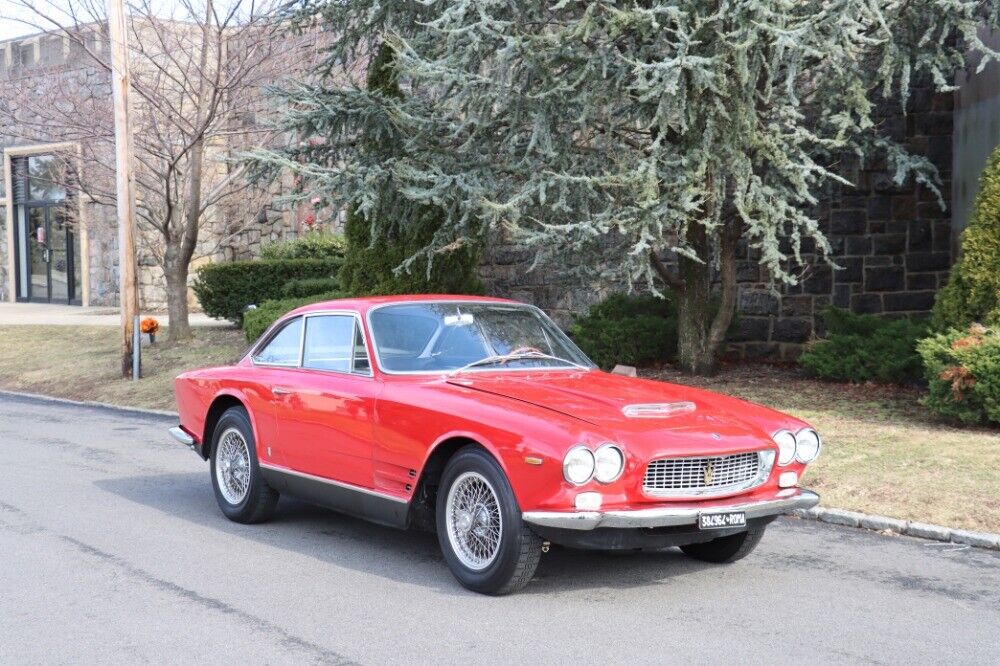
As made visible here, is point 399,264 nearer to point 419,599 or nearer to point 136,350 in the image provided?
point 136,350

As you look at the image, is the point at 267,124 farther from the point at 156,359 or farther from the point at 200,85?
the point at 156,359

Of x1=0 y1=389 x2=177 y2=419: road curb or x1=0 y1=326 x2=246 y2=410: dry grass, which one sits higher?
x1=0 y1=326 x2=246 y2=410: dry grass

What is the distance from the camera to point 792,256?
1569 centimetres

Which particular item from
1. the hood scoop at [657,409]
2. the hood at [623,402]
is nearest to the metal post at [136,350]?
the hood at [623,402]

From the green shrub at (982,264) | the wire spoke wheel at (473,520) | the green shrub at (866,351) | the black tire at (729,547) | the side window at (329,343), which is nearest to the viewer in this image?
the wire spoke wheel at (473,520)

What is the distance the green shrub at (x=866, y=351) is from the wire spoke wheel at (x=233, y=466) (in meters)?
7.44

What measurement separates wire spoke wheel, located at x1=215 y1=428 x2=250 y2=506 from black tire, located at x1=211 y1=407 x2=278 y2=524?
0.02 m

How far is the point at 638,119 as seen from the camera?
1233 cm

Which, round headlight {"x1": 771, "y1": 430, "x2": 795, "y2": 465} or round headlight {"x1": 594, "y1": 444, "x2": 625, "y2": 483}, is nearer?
round headlight {"x1": 594, "y1": 444, "x2": 625, "y2": 483}

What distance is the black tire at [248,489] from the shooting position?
8.00 m

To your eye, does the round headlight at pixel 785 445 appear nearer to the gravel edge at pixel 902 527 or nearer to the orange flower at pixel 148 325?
the gravel edge at pixel 902 527

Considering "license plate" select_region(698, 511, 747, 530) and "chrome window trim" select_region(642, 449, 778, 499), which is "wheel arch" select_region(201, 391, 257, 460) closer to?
"chrome window trim" select_region(642, 449, 778, 499)

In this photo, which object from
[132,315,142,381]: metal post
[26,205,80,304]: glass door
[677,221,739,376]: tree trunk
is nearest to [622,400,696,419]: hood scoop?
[677,221,739,376]: tree trunk

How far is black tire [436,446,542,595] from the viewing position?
5984 mm
